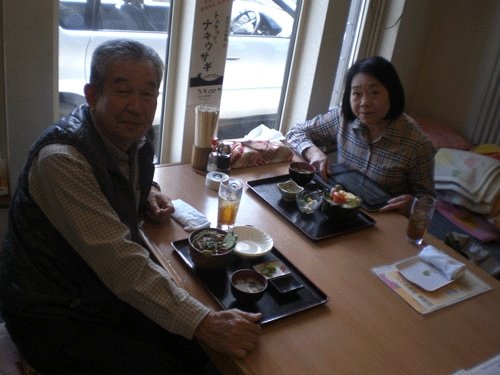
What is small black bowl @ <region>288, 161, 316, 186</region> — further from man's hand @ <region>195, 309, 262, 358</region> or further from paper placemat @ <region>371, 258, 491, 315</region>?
man's hand @ <region>195, 309, 262, 358</region>

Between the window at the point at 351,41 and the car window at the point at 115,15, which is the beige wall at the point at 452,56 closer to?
the window at the point at 351,41

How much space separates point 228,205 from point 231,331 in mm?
542

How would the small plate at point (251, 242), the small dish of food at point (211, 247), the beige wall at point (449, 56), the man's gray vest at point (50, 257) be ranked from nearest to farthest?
the man's gray vest at point (50, 257), the small dish of food at point (211, 247), the small plate at point (251, 242), the beige wall at point (449, 56)

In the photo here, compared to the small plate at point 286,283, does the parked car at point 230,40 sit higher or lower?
higher

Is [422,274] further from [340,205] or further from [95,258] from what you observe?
[95,258]

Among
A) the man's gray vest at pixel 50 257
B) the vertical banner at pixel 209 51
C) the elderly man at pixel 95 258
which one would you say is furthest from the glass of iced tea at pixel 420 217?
the vertical banner at pixel 209 51

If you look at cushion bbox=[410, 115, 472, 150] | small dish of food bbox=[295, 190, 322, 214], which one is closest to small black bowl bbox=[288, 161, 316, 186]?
small dish of food bbox=[295, 190, 322, 214]

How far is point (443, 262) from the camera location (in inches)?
56.7

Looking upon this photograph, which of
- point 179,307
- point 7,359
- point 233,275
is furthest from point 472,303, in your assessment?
point 7,359

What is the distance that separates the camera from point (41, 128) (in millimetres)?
1784

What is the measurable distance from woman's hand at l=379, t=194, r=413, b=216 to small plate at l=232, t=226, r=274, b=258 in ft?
1.93

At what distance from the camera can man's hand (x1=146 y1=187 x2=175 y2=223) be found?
1.52 m

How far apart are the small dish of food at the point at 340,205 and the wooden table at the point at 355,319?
0.08m

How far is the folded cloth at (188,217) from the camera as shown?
4.99 ft
